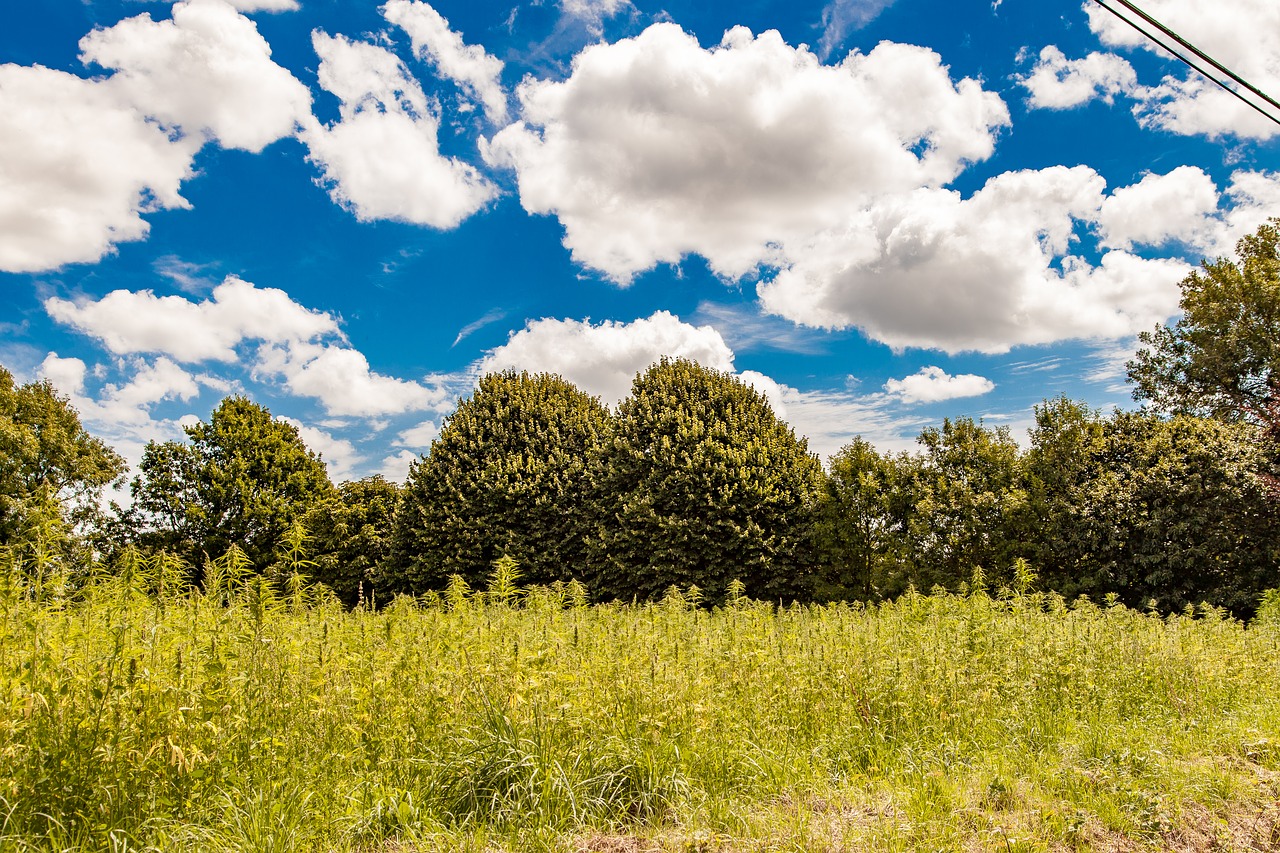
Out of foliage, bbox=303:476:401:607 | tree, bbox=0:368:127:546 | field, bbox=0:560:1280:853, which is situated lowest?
field, bbox=0:560:1280:853

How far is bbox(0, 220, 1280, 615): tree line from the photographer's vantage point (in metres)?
17.0

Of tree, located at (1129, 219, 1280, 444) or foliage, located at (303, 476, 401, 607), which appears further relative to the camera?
foliage, located at (303, 476, 401, 607)

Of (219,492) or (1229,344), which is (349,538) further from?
(1229,344)

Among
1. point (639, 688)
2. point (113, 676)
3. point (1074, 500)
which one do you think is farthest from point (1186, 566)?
point (113, 676)

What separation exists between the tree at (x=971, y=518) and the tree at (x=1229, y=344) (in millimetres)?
9096

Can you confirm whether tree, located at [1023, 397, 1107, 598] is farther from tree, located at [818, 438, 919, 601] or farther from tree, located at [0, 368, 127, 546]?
tree, located at [0, 368, 127, 546]

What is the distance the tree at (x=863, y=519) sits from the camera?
19.5 meters

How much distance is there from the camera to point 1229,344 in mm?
22078

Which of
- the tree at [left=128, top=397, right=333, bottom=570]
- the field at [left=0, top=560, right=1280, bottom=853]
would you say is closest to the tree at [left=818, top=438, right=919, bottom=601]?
the field at [left=0, top=560, right=1280, bottom=853]

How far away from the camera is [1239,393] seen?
22.6 meters

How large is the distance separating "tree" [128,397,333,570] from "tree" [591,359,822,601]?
597 inches

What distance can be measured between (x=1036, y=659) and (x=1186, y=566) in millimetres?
12223

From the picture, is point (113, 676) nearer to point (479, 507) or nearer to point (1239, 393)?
point (479, 507)

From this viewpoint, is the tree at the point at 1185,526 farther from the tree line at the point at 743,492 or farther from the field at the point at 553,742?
the field at the point at 553,742
